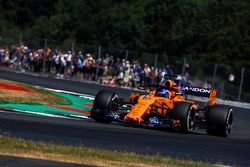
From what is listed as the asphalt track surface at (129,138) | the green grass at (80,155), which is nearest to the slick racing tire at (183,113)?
the asphalt track surface at (129,138)

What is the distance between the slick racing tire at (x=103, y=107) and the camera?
19938 mm

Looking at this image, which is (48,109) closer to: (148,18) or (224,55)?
(224,55)

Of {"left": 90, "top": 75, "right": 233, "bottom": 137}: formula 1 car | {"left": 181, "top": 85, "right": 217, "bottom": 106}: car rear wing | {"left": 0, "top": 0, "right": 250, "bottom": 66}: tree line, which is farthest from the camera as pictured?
{"left": 0, "top": 0, "right": 250, "bottom": 66}: tree line

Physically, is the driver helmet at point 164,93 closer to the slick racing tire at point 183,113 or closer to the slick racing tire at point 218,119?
the slick racing tire at point 183,113

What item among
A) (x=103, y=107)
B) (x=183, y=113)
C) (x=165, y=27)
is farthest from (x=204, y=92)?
(x=165, y=27)

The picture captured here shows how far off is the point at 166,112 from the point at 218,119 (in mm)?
1309

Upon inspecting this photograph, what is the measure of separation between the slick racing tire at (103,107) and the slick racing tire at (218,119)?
8.06 ft

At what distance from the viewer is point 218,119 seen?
64.4 ft

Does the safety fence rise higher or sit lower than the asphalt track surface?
higher

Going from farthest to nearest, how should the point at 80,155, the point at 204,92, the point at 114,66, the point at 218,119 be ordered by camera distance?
1. the point at 114,66
2. the point at 204,92
3. the point at 218,119
4. the point at 80,155

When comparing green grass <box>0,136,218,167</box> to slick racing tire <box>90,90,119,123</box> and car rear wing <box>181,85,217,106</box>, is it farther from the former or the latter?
car rear wing <box>181,85,217,106</box>

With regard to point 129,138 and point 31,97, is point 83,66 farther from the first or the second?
point 129,138

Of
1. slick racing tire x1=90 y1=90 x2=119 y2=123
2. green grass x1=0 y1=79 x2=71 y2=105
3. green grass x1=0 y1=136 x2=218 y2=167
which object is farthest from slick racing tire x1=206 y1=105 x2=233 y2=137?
green grass x1=0 y1=136 x2=218 y2=167

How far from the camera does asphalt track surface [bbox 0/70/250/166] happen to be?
47.2ft
